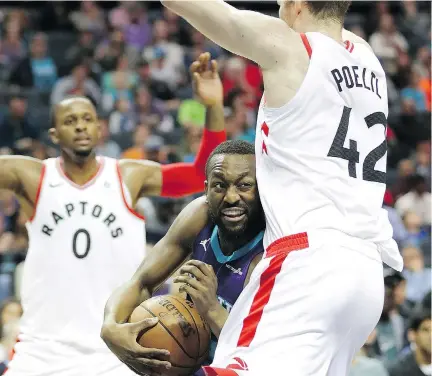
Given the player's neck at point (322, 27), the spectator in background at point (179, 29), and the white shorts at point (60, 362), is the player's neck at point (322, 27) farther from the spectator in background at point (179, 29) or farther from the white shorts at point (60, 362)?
the spectator in background at point (179, 29)

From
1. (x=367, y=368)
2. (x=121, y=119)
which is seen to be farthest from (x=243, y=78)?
(x=367, y=368)

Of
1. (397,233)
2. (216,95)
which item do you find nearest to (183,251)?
(216,95)

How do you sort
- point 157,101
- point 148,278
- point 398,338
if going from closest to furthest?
point 148,278 < point 398,338 < point 157,101

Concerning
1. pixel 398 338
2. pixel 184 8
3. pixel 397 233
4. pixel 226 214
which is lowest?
pixel 398 338

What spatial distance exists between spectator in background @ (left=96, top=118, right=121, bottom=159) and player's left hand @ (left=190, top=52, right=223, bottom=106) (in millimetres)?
5616

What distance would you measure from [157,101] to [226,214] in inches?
332

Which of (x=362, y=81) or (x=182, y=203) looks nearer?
(x=362, y=81)

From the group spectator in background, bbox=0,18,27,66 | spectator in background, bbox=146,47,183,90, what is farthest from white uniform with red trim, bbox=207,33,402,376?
spectator in background, bbox=0,18,27,66

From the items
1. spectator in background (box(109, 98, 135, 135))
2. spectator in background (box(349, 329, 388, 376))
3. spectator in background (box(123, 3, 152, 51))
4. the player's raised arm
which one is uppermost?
spectator in background (box(123, 3, 152, 51))

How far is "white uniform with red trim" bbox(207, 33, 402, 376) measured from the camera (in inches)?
131

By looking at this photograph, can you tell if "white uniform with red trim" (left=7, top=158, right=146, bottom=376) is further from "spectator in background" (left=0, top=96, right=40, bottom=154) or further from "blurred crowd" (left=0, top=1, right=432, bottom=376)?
"spectator in background" (left=0, top=96, right=40, bottom=154)

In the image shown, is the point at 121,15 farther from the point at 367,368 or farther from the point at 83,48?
the point at 367,368

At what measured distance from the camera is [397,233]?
10.1 m

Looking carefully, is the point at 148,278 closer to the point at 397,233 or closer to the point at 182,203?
the point at 182,203
